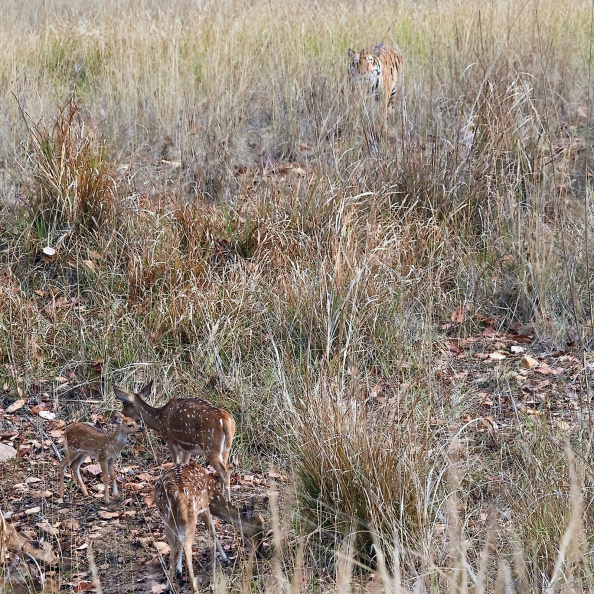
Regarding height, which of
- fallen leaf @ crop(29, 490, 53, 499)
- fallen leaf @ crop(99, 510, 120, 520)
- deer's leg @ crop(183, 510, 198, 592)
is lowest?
fallen leaf @ crop(99, 510, 120, 520)

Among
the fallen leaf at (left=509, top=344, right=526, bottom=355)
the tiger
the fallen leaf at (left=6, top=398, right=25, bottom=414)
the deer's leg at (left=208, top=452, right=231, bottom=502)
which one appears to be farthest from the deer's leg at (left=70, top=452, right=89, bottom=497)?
the tiger

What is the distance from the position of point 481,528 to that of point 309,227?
3192mm

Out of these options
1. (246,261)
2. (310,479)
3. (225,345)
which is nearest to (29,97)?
(246,261)

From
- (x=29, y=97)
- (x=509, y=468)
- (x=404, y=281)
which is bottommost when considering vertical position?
(x=509, y=468)

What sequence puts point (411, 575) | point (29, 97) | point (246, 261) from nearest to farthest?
point (411, 575) < point (246, 261) < point (29, 97)

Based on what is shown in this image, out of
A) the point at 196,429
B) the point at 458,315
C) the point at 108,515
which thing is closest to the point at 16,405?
the point at 108,515

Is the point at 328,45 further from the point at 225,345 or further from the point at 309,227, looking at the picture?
the point at 225,345

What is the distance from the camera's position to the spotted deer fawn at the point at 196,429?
16.7 ft

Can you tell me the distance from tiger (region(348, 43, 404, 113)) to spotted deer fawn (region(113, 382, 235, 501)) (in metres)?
4.28

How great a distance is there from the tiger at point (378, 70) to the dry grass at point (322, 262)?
0.79 ft

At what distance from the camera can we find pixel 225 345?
20.8ft

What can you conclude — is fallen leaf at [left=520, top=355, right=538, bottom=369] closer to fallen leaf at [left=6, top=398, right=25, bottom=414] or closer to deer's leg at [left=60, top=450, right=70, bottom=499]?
deer's leg at [left=60, top=450, right=70, bottom=499]

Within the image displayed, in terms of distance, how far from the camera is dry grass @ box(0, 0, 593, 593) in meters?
4.46

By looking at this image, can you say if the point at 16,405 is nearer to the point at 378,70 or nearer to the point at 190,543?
the point at 190,543
